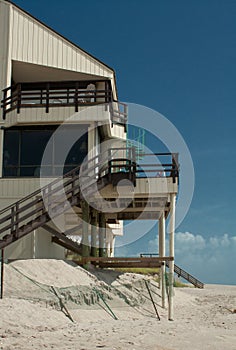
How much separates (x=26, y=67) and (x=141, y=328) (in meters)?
16.4

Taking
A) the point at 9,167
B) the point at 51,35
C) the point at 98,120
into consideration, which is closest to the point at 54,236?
the point at 9,167

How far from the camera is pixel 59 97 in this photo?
2502cm

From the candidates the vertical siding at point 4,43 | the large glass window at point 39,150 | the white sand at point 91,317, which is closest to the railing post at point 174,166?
the large glass window at point 39,150

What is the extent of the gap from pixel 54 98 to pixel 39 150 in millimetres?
2510

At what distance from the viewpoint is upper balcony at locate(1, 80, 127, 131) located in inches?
991

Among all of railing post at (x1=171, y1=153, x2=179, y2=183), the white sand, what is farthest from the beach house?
the white sand

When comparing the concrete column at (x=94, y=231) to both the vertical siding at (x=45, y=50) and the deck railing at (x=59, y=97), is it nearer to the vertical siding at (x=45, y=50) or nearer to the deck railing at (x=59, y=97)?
the deck railing at (x=59, y=97)

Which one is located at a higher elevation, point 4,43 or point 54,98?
point 4,43

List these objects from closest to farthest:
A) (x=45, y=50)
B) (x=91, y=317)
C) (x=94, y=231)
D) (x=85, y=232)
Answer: (x=91, y=317)
(x=85, y=232)
(x=94, y=231)
(x=45, y=50)

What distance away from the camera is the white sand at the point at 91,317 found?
40.7ft

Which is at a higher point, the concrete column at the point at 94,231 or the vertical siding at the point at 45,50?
the vertical siding at the point at 45,50

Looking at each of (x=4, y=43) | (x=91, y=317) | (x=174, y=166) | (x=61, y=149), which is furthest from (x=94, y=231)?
Result: (x=4, y=43)

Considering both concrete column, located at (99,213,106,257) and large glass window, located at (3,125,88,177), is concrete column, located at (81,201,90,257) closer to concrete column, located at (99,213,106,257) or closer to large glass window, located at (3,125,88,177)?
large glass window, located at (3,125,88,177)

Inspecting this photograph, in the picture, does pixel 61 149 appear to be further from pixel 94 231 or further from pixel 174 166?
pixel 174 166
